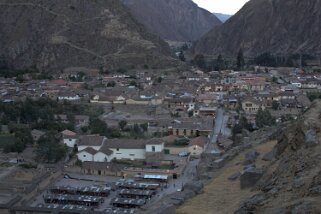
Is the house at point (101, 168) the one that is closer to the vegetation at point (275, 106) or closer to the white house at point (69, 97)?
the vegetation at point (275, 106)

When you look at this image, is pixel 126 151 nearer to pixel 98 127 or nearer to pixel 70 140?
pixel 70 140

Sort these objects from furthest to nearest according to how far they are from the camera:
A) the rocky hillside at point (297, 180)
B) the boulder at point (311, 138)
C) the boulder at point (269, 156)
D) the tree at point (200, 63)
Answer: the tree at point (200, 63), the boulder at point (269, 156), the boulder at point (311, 138), the rocky hillside at point (297, 180)

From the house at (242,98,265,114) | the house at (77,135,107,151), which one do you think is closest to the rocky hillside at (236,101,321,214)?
the house at (77,135,107,151)

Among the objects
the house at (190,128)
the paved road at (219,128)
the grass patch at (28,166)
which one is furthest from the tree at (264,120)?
the grass patch at (28,166)

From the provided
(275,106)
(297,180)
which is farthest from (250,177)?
(275,106)

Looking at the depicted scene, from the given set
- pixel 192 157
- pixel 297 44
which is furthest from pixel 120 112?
pixel 297 44
